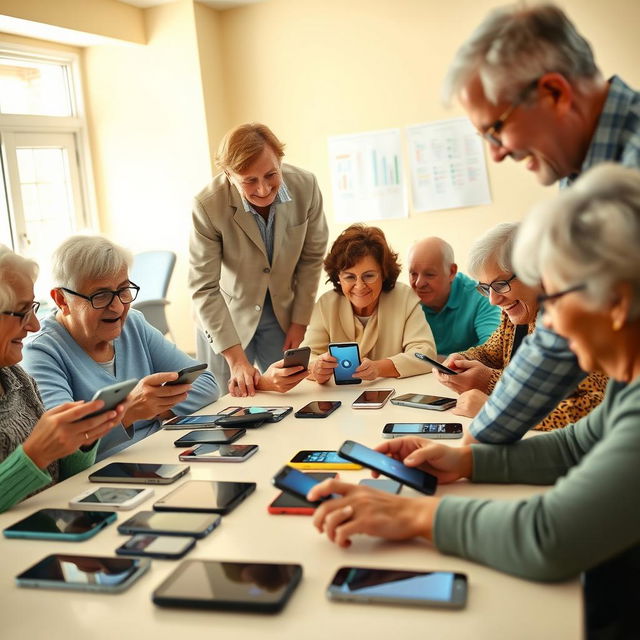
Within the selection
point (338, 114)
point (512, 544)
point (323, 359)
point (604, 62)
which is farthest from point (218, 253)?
point (604, 62)

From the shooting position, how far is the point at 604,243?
991 millimetres

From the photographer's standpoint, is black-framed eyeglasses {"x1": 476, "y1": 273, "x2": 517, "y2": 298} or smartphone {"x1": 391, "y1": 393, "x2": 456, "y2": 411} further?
black-framed eyeglasses {"x1": 476, "y1": 273, "x2": 517, "y2": 298}

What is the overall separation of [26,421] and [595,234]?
1.45 meters

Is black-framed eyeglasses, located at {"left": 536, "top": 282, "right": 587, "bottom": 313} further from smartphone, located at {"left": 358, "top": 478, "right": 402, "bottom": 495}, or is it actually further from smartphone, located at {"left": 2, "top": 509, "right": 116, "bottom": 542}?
smartphone, located at {"left": 2, "top": 509, "right": 116, "bottom": 542}

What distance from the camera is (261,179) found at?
2762mm

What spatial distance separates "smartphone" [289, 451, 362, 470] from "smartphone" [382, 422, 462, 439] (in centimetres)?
21

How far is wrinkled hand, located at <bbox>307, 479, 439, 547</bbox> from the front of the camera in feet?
3.93

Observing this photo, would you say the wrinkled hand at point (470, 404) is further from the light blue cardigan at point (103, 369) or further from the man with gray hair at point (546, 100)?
the light blue cardigan at point (103, 369)

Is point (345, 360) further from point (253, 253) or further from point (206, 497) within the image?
point (206, 497)

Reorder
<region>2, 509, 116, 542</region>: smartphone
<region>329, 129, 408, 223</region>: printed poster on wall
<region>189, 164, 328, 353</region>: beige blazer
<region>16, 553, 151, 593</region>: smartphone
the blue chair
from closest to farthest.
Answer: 1. <region>16, 553, 151, 593</region>: smartphone
2. <region>2, 509, 116, 542</region>: smartphone
3. <region>189, 164, 328, 353</region>: beige blazer
4. the blue chair
5. <region>329, 129, 408, 223</region>: printed poster on wall

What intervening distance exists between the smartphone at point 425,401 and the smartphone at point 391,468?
66 cm

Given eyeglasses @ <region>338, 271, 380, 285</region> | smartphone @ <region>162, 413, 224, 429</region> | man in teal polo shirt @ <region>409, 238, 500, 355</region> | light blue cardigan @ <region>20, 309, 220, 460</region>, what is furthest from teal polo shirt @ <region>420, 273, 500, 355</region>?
smartphone @ <region>162, 413, 224, 429</region>

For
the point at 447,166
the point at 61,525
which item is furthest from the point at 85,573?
the point at 447,166

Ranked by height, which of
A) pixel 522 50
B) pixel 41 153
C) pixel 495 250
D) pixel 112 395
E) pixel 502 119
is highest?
pixel 41 153
